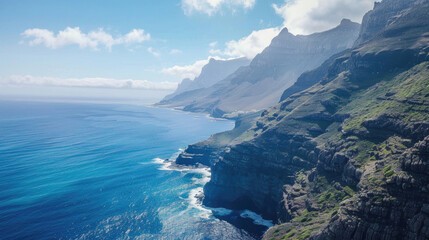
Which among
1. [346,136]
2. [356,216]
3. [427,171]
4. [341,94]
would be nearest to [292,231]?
[356,216]

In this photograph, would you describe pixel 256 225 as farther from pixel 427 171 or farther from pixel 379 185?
pixel 427 171

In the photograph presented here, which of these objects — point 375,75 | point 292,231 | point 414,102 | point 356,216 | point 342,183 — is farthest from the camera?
point 375,75

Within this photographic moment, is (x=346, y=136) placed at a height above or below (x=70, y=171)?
above

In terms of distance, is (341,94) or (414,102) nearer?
(414,102)
